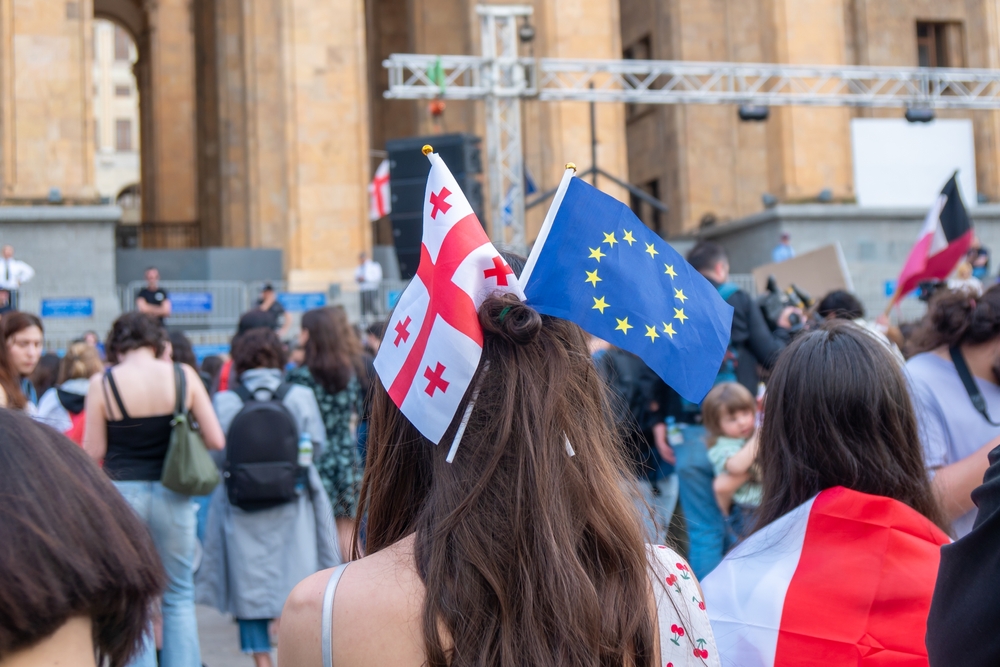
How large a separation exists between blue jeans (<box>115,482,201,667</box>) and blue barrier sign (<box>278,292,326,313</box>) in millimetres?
12683

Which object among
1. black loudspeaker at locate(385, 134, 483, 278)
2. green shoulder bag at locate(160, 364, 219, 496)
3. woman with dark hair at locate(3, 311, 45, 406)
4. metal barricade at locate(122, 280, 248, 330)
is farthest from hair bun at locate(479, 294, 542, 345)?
metal barricade at locate(122, 280, 248, 330)

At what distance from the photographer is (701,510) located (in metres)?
6.00

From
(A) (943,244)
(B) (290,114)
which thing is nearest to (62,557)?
(A) (943,244)

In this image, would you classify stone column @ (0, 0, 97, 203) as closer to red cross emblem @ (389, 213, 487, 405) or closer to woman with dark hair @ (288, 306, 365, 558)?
woman with dark hair @ (288, 306, 365, 558)

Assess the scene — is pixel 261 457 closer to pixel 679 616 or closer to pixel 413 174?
pixel 679 616

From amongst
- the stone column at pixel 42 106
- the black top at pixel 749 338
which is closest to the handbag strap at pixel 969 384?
the black top at pixel 749 338

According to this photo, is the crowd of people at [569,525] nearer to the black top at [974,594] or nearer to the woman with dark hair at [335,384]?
the black top at [974,594]

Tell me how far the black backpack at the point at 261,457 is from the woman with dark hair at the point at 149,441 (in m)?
0.38

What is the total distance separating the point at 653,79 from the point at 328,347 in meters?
15.7

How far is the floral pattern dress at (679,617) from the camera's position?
1.79 m

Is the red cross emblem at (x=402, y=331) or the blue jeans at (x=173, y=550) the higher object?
the red cross emblem at (x=402, y=331)

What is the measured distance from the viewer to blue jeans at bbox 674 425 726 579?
19.5 feet

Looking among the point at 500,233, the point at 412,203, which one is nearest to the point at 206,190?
the point at 500,233

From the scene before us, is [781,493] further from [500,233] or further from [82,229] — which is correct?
[82,229]
